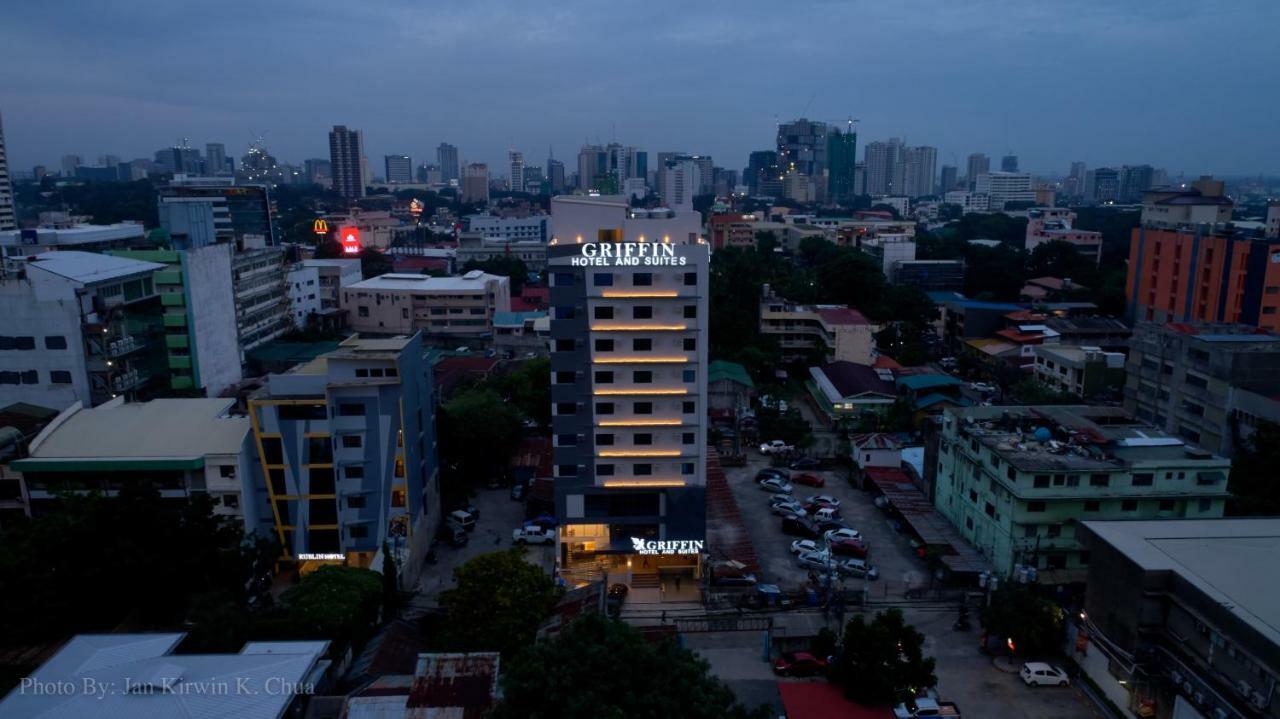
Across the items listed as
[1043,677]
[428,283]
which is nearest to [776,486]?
[1043,677]

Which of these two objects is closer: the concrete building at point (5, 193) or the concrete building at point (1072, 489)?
the concrete building at point (1072, 489)

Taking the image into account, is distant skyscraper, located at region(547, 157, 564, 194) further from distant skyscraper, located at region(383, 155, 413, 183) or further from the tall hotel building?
the tall hotel building

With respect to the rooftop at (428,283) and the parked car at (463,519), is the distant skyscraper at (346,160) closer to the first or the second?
the rooftop at (428,283)

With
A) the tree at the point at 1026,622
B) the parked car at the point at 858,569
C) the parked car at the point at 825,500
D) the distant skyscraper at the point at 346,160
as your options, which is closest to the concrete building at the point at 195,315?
the parked car at the point at 825,500

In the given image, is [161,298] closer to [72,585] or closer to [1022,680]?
[72,585]

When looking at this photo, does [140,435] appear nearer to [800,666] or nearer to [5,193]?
[800,666]

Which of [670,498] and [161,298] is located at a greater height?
[161,298]

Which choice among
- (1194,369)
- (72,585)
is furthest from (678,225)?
(1194,369)
